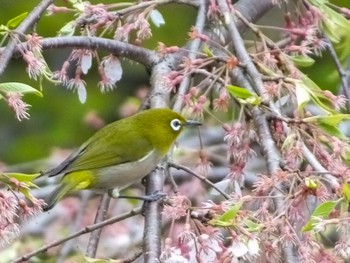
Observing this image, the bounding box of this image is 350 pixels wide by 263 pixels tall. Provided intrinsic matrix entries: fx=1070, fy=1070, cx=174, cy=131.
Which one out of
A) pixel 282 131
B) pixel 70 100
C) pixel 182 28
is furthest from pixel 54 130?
pixel 282 131

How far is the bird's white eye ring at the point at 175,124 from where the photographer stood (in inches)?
145

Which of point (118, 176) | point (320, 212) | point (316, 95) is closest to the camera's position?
point (320, 212)

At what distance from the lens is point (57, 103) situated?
843 centimetres

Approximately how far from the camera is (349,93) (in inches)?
140

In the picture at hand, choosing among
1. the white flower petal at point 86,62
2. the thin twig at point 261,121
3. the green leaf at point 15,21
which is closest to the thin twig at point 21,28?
the green leaf at point 15,21

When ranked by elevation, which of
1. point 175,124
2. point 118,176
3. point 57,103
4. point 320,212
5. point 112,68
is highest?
point 320,212

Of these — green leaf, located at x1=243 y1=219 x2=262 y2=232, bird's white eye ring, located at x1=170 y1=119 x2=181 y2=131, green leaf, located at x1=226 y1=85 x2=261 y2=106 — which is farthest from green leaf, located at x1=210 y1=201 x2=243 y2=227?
bird's white eye ring, located at x1=170 y1=119 x2=181 y2=131

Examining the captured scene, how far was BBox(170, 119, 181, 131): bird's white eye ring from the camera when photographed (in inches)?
145

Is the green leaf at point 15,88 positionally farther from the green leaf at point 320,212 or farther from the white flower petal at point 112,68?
the white flower petal at point 112,68

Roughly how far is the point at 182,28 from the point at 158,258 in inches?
225

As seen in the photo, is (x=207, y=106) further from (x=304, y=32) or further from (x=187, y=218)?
(x=187, y=218)

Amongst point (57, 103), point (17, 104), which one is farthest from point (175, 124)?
point (57, 103)

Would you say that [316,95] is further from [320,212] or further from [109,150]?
[109,150]

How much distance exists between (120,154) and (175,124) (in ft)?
1.40
